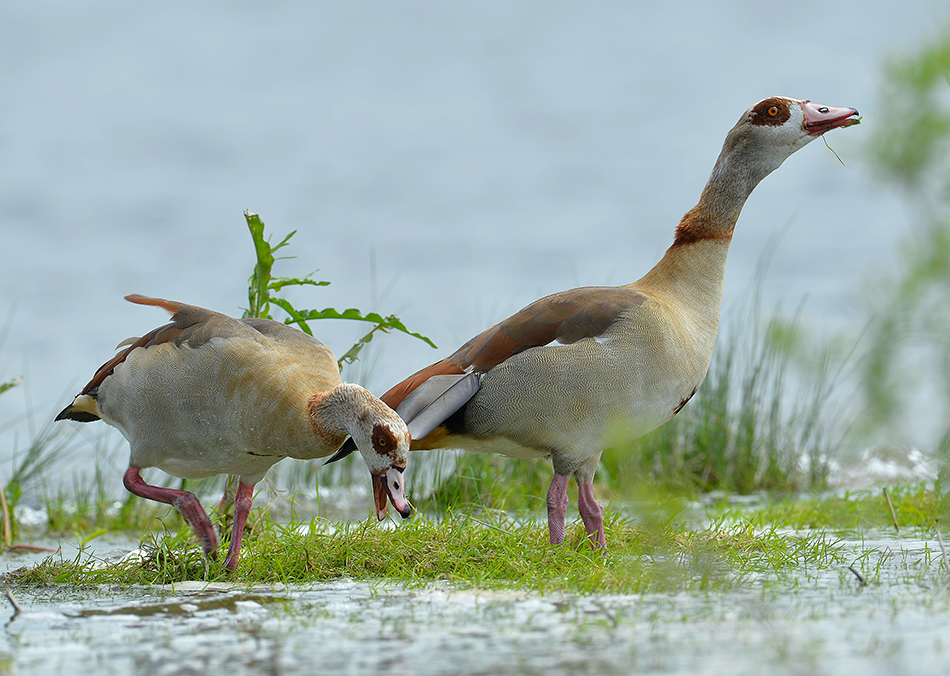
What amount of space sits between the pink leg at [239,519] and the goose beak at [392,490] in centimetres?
71

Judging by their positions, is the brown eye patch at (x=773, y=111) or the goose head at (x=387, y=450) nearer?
the goose head at (x=387, y=450)

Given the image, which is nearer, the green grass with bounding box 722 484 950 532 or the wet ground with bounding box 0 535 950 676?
the wet ground with bounding box 0 535 950 676

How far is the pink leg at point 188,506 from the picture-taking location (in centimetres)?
493

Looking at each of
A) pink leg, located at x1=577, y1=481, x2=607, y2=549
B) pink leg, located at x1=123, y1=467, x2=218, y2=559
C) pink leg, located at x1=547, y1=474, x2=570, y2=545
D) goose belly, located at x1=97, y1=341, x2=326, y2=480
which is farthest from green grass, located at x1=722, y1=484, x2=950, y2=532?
pink leg, located at x1=123, y1=467, x2=218, y2=559

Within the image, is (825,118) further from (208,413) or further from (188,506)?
(188,506)

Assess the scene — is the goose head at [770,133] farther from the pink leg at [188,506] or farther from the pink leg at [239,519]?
the pink leg at [188,506]

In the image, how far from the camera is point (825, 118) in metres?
5.95

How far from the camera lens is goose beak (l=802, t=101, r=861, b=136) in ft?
19.5

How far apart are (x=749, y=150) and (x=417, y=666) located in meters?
4.10

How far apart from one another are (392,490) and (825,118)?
336cm

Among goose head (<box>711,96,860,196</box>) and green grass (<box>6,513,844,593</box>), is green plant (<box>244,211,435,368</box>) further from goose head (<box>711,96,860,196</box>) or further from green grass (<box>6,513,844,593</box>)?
goose head (<box>711,96,860,196</box>)

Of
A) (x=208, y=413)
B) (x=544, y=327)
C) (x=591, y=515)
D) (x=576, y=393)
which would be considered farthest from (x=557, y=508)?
(x=208, y=413)

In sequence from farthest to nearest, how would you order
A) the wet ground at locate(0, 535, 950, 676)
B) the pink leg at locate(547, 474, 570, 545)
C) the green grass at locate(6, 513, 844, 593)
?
the pink leg at locate(547, 474, 570, 545), the green grass at locate(6, 513, 844, 593), the wet ground at locate(0, 535, 950, 676)

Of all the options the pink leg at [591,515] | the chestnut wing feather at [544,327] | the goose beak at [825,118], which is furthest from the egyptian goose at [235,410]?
the goose beak at [825,118]
